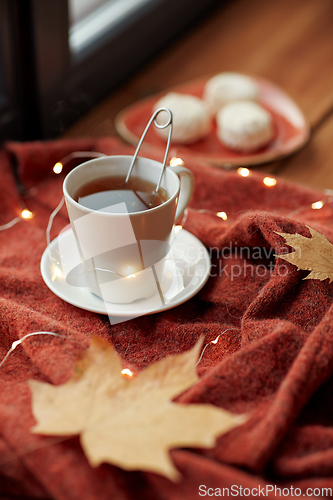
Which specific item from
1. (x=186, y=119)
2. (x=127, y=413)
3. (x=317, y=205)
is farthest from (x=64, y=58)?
(x=127, y=413)

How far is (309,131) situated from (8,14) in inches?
18.5

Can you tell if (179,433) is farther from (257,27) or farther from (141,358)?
(257,27)

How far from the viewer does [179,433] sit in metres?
0.29

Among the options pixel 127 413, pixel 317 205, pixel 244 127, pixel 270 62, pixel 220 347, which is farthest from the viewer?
pixel 270 62

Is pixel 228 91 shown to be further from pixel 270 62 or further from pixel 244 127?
pixel 270 62

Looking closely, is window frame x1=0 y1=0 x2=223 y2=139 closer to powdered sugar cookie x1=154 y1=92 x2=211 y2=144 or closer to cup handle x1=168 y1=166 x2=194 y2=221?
powdered sugar cookie x1=154 y1=92 x2=211 y2=144

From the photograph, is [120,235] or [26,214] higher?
[120,235]

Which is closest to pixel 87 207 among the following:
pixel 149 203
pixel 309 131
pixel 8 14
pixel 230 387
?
pixel 149 203

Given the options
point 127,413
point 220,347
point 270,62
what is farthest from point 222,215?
point 270,62

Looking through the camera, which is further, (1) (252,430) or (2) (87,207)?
(2) (87,207)

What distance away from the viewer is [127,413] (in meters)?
0.31

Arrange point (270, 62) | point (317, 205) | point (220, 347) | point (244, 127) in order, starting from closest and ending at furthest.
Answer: point (220, 347), point (317, 205), point (244, 127), point (270, 62)

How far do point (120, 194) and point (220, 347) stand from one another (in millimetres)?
164

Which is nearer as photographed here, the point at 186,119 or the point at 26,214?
the point at 26,214
